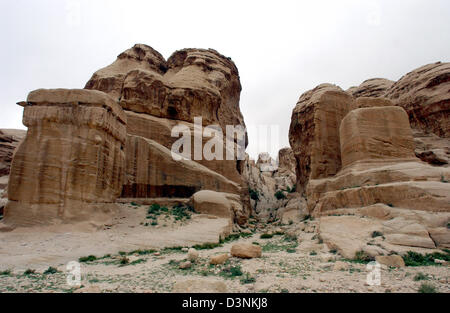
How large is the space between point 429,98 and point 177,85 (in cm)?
2610

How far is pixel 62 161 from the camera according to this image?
13.4m

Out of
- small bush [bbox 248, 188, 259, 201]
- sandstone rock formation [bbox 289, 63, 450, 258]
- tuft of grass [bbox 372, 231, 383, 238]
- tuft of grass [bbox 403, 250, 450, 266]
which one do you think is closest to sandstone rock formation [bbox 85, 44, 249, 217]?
small bush [bbox 248, 188, 259, 201]

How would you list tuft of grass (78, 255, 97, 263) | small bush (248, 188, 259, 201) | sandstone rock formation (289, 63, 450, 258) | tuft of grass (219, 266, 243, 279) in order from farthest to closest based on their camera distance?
small bush (248, 188, 259, 201) → sandstone rock formation (289, 63, 450, 258) → tuft of grass (78, 255, 97, 263) → tuft of grass (219, 266, 243, 279)

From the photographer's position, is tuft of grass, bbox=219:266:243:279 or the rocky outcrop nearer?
tuft of grass, bbox=219:266:243:279

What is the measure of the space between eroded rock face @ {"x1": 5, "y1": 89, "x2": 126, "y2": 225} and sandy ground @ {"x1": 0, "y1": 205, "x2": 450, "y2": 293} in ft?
4.09

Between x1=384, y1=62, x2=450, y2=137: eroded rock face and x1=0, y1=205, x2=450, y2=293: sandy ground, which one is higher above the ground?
x1=384, y1=62, x2=450, y2=137: eroded rock face

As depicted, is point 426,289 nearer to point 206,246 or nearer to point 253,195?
point 206,246

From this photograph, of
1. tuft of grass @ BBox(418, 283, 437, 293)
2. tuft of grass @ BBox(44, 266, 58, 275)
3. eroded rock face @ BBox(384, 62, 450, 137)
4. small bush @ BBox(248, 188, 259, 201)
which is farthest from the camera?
small bush @ BBox(248, 188, 259, 201)

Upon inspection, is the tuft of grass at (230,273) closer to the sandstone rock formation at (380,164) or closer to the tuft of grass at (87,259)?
the sandstone rock formation at (380,164)

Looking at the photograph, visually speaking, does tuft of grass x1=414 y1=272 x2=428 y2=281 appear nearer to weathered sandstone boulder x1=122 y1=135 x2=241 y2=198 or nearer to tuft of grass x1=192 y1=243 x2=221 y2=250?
tuft of grass x1=192 y1=243 x2=221 y2=250

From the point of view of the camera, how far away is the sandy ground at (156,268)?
18.8 feet

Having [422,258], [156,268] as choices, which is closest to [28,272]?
[156,268]

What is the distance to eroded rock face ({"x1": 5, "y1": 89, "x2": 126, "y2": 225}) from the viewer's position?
12.6 metres

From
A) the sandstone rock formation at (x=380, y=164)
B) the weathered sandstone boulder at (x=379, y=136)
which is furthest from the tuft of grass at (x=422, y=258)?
the weathered sandstone boulder at (x=379, y=136)
